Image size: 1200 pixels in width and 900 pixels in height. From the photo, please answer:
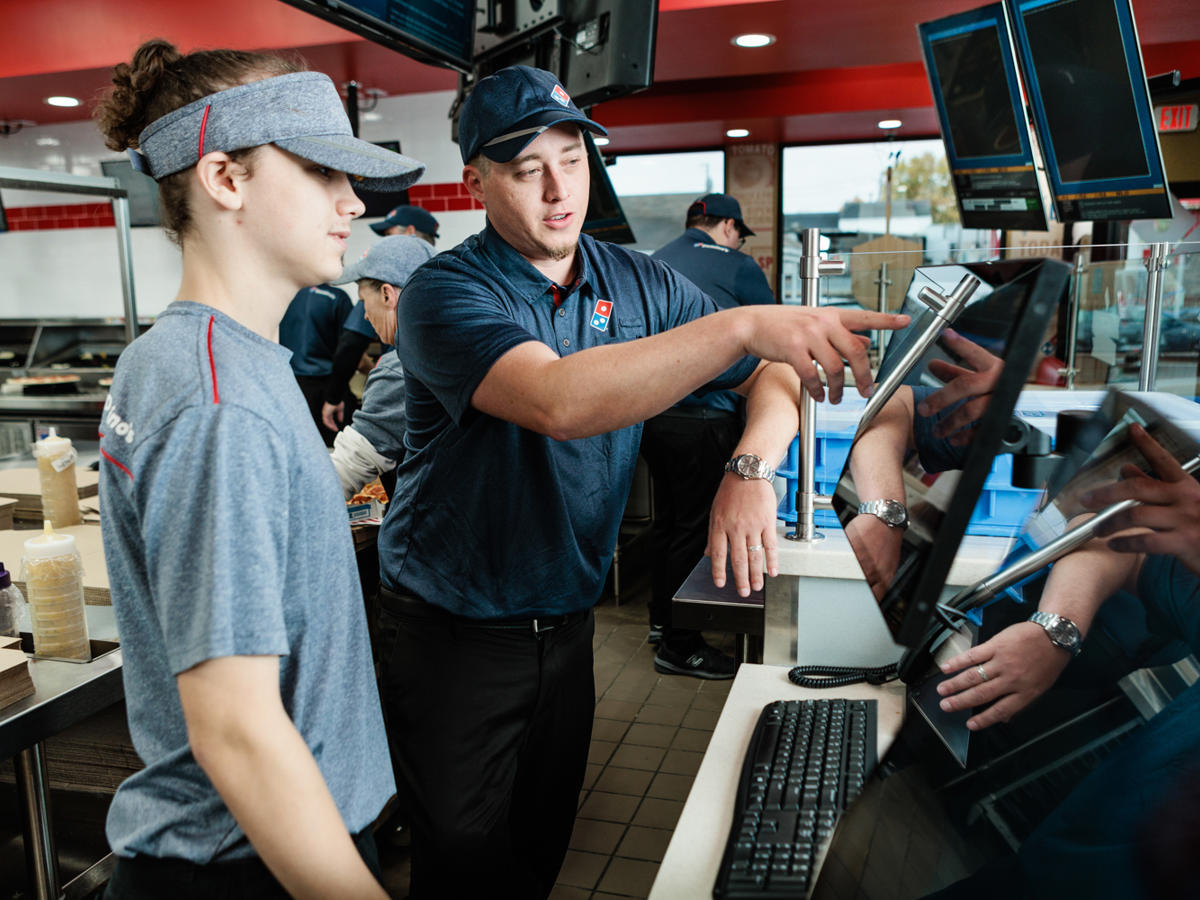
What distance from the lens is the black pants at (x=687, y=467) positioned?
385 cm

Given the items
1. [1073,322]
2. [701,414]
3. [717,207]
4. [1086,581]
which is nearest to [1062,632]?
[1086,581]

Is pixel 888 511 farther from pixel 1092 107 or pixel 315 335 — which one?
pixel 315 335

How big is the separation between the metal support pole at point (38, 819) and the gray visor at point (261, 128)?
1389 millimetres

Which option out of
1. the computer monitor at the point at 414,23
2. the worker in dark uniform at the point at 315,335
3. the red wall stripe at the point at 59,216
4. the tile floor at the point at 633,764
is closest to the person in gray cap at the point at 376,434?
the computer monitor at the point at 414,23

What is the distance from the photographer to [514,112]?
1.63 meters

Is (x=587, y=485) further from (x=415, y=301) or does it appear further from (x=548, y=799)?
(x=548, y=799)

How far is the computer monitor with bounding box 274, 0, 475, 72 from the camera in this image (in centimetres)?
289

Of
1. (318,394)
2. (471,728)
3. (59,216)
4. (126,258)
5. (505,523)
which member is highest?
(59,216)

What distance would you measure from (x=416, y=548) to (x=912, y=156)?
7795mm

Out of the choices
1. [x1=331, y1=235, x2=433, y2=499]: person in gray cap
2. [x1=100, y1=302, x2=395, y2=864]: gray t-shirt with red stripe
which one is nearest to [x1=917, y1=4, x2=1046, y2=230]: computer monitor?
[x1=331, y1=235, x2=433, y2=499]: person in gray cap

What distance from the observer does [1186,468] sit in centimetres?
89

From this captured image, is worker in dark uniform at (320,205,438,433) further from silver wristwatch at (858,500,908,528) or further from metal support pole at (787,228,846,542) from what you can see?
silver wristwatch at (858,500,908,528)

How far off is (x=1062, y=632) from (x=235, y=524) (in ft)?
2.75

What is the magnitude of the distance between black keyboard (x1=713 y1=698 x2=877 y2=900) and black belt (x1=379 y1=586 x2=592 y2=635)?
498 millimetres
